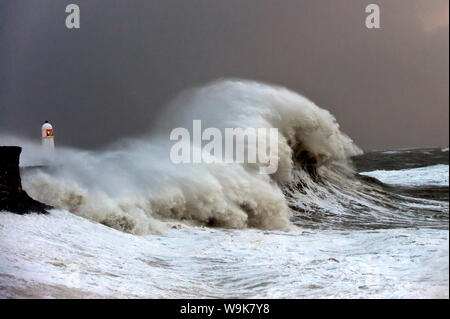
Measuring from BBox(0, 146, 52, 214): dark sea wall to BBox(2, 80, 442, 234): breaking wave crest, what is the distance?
720mm

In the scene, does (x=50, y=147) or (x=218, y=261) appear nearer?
(x=218, y=261)

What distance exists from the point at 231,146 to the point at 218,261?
5.02ft

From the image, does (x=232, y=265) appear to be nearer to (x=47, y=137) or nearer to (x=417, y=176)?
(x=417, y=176)

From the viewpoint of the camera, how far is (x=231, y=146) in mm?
4348

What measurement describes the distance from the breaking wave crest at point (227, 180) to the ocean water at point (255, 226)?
16 mm

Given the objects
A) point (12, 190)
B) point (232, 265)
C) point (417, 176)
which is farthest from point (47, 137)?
point (417, 176)

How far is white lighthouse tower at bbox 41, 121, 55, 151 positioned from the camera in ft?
15.5

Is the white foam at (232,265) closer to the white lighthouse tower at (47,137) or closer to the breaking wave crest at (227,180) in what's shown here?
the breaking wave crest at (227,180)

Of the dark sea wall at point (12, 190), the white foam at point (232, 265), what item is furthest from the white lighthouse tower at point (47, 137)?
the white foam at point (232, 265)

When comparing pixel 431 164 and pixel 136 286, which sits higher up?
pixel 431 164

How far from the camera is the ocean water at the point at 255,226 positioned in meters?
2.29
